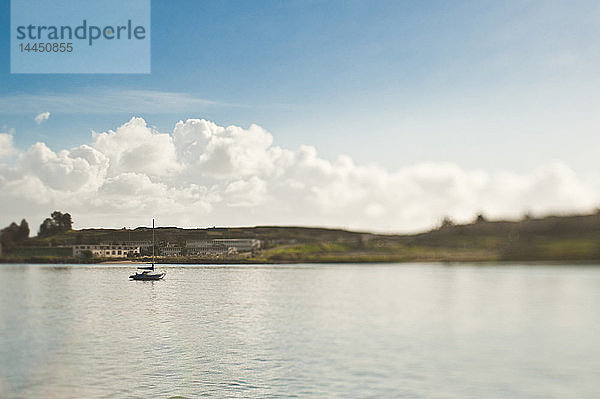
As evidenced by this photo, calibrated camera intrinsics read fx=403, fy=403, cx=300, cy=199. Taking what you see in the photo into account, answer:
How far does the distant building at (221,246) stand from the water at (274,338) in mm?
304

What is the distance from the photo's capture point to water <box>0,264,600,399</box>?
20.6ft

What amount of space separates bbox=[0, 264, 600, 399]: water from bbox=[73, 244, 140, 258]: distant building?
245 mm

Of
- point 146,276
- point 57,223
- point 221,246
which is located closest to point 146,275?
point 146,276

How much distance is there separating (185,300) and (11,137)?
13.2ft

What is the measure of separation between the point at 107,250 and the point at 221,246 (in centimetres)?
186

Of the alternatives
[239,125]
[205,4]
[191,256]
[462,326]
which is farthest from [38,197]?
[462,326]

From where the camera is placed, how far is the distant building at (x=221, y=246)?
684 centimetres

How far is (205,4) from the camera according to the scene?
7.27 metres

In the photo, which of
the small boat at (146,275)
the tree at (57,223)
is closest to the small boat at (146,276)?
the small boat at (146,275)

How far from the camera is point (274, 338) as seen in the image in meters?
9.34

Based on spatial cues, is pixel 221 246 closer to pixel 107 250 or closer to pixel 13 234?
pixel 107 250

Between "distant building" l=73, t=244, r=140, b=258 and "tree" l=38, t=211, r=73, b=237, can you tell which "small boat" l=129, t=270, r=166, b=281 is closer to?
"distant building" l=73, t=244, r=140, b=258

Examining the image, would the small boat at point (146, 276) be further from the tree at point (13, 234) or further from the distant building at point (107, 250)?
the tree at point (13, 234)

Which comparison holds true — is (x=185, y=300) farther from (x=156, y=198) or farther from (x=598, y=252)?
(x=598, y=252)
